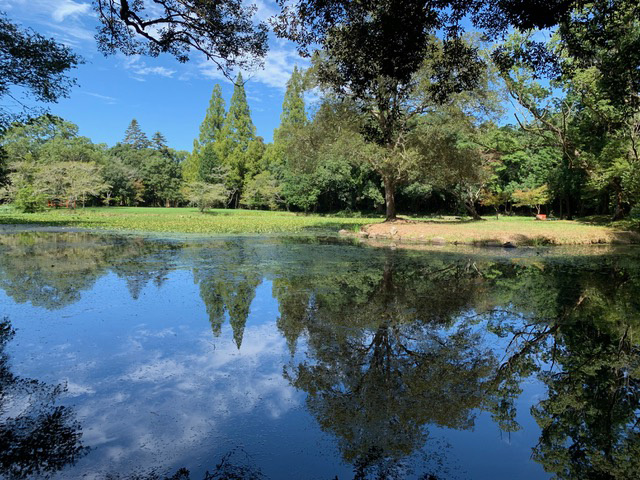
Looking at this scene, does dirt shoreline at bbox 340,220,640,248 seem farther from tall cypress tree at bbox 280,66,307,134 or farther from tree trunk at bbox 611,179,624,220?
tall cypress tree at bbox 280,66,307,134

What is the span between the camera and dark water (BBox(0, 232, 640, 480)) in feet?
9.39

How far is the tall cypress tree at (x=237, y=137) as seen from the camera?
A: 5403cm

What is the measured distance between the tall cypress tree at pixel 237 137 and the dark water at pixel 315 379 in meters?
46.8

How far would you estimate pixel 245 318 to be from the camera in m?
6.32

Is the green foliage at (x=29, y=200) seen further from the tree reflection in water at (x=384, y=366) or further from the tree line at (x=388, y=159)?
the tree reflection in water at (x=384, y=366)

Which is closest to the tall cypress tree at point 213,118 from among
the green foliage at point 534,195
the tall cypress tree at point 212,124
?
the tall cypress tree at point 212,124

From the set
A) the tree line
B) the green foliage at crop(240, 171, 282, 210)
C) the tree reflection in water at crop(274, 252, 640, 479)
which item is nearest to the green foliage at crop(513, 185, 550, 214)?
the tree line

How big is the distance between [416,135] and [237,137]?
3850cm

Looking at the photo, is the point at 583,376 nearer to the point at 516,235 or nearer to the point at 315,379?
the point at 315,379

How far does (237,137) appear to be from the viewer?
56.3 metres

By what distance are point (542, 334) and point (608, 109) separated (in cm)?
2419

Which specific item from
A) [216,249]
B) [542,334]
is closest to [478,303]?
[542,334]

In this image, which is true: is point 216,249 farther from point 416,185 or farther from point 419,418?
point 416,185

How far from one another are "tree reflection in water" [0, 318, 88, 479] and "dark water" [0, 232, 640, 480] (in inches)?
0.6
